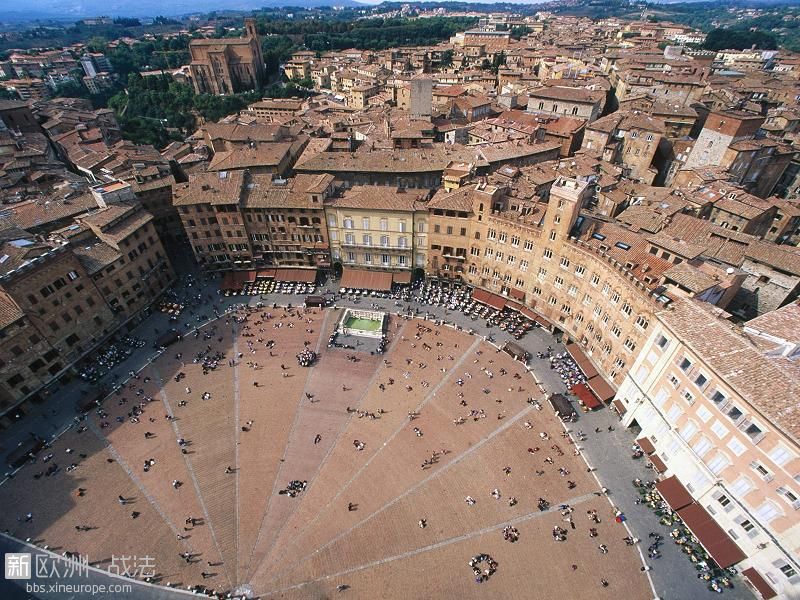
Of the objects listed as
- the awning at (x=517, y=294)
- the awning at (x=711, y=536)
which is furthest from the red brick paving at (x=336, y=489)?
the awning at (x=517, y=294)

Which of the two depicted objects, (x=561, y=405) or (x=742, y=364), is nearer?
(x=742, y=364)

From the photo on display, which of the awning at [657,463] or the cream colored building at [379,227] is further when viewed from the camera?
the cream colored building at [379,227]

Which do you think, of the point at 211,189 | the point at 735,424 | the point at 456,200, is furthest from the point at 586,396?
the point at 211,189

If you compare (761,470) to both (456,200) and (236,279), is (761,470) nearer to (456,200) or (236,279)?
(456,200)

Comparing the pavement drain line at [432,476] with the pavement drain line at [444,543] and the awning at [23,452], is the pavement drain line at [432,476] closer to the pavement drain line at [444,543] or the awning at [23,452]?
the pavement drain line at [444,543]

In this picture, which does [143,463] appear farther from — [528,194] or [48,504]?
[528,194]

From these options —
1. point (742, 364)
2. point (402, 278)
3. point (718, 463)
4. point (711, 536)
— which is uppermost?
point (742, 364)
